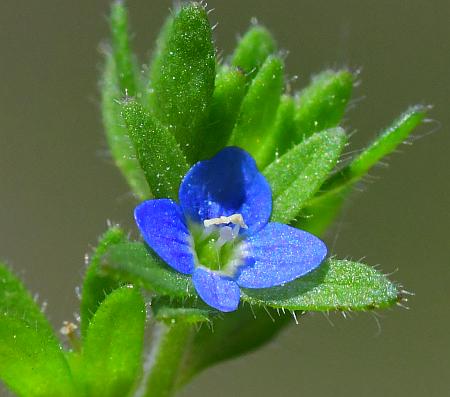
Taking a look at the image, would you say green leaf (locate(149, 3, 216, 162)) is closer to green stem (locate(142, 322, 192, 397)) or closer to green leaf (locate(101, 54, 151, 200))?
green leaf (locate(101, 54, 151, 200))

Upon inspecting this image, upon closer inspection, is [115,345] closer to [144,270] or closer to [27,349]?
[27,349]

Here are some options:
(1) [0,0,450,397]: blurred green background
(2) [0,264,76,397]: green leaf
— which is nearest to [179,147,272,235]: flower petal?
(2) [0,264,76,397]: green leaf

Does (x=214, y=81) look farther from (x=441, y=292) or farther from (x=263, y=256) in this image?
(x=441, y=292)

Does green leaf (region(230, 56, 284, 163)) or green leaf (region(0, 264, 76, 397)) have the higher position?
green leaf (region(230, 56, 284, 163))

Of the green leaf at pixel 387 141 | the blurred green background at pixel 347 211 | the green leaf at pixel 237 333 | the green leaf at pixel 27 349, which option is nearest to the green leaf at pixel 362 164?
the green leaf at pixel 387 141

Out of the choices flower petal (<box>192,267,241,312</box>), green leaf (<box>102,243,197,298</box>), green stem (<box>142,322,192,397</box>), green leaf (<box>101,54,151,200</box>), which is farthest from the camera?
green leaf (<box>101,54,151,200</box>)

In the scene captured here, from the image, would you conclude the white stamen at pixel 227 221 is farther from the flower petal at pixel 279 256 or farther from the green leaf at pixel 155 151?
the green leaf at pixel 155 151

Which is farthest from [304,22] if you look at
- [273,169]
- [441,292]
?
[273,169]
